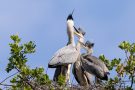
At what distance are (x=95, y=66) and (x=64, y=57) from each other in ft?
2.01

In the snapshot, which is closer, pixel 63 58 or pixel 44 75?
pixel 44 75

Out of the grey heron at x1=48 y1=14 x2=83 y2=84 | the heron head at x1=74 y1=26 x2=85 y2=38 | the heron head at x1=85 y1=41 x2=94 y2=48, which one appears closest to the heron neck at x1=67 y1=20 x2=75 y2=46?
the heron head at x1=74 y1=26 x2=85 y2=38

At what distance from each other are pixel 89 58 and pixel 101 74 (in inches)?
27.4

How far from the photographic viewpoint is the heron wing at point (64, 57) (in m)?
12.9

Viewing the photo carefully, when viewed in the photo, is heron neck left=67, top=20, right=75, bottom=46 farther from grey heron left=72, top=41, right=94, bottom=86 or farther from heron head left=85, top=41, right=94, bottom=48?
grey heron left=72, top=41, right=94, bottom=86

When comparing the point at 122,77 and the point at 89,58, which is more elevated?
the point at 89,58

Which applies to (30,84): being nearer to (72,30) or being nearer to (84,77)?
(84,77)

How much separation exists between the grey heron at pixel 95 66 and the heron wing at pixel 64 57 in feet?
0.75

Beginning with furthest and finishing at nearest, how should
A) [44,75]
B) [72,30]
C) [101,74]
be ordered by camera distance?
[72,30] → [101,74] → [44,75]

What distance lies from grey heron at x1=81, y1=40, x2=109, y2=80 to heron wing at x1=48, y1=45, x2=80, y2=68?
0.75 ft

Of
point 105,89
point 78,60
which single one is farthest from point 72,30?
point 105,89

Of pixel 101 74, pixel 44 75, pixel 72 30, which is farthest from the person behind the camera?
pixel 72 30

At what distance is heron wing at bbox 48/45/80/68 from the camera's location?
12923mm

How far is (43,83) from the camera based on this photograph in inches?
399
